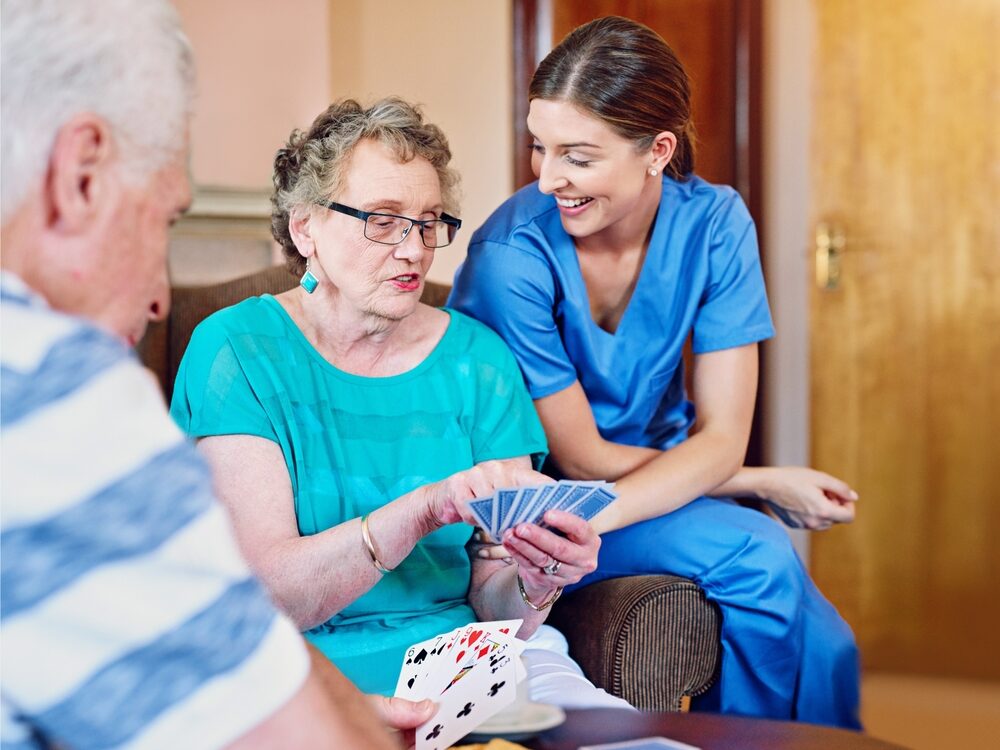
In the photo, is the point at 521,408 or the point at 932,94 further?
the point at 932,94

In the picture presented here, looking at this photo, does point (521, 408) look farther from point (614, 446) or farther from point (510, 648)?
point (510, 648)

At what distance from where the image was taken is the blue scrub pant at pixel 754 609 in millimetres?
1999

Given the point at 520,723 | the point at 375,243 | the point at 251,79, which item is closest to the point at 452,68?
the point at 251,79

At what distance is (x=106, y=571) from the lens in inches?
24.0

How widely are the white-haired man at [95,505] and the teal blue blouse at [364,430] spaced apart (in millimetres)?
916

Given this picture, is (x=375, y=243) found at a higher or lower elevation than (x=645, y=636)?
higher

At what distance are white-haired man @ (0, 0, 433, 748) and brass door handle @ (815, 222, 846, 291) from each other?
11.2 ft

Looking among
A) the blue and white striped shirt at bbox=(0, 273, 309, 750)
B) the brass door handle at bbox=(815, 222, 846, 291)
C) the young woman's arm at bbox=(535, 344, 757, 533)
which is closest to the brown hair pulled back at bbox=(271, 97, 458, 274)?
the young woman's arm at bbox=(535, 344, 757, 533)

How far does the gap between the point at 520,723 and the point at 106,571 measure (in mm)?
759

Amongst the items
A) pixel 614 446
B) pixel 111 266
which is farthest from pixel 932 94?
pixel 111 266

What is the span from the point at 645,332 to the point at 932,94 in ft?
7.01

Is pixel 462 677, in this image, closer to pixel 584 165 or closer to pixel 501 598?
pixel 501 598

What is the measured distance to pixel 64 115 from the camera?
0.70m

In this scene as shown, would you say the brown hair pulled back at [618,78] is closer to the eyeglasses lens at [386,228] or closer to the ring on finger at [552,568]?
the eyeglasses lens at [386,228]
